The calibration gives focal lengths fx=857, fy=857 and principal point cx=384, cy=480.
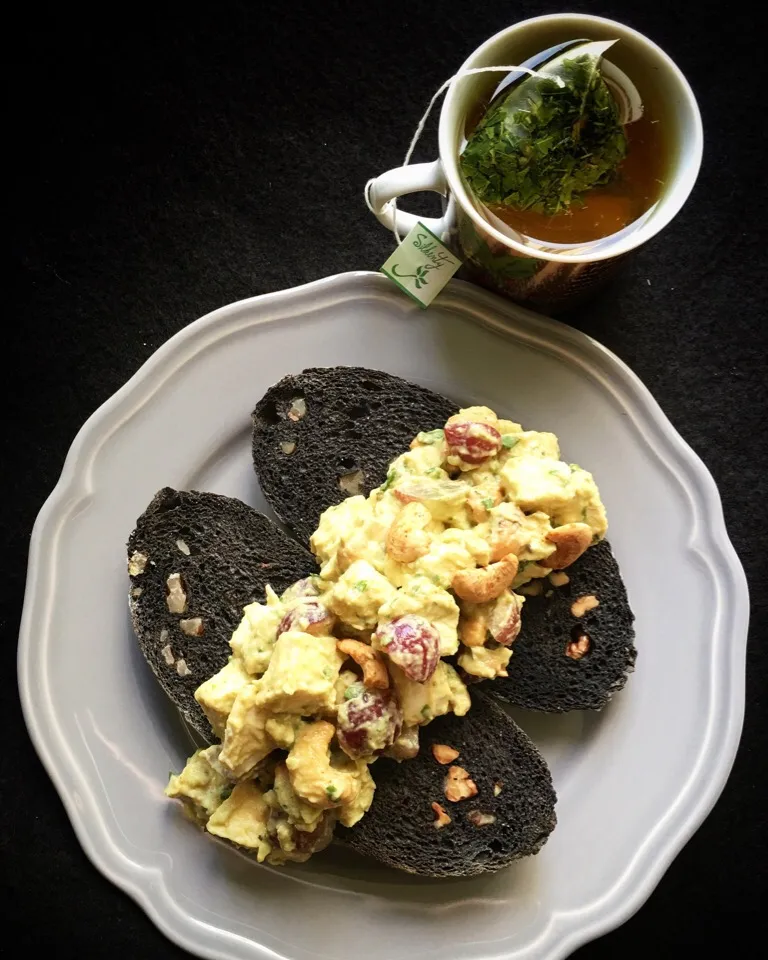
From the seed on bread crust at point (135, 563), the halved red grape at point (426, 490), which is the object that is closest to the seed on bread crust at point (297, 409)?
the halved red grape at point (426, 490)

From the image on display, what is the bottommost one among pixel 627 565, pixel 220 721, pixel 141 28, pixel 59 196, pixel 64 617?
pixel 627 565

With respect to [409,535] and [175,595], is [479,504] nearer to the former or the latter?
[409,535]

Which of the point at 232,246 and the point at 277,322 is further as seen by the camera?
the point at 232,246

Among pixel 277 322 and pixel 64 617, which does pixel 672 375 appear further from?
pixel 64 617

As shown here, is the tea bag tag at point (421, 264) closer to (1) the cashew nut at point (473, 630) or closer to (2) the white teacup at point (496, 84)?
(2) the white teacup at point (496, 84)

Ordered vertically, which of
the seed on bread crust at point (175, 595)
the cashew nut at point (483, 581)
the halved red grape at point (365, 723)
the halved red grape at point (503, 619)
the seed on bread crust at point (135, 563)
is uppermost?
the seed on bread crust at point (135, 563)

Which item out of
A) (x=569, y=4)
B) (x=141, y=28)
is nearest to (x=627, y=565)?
(x=569, y=4)

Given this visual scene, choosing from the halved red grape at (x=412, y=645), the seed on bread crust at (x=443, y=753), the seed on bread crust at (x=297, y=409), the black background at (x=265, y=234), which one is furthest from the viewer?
the black background at (x=265, y=234)
